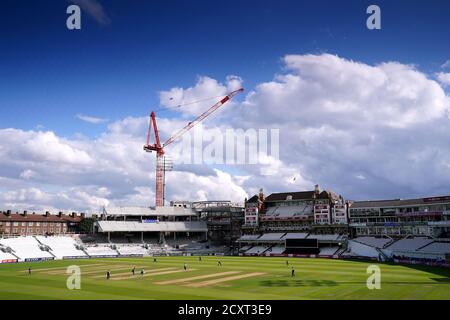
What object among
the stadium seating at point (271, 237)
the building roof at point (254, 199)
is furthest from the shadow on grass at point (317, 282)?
the building roof at point (254, 199)

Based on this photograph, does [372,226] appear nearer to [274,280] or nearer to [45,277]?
[274,280]

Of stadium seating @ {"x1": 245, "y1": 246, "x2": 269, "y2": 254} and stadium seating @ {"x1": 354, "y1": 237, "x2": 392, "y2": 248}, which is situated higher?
stadium seating @ {"x1": 354, "y1": 237, "x2": 392, "y2": 248}

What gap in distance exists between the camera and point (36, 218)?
137625mm

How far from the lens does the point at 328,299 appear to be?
3641 centimetres

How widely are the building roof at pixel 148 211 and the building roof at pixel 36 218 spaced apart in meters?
31.7

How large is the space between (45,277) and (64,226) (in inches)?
3772

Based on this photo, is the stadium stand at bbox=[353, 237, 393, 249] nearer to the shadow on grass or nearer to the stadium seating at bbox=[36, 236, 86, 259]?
the shadow on grass

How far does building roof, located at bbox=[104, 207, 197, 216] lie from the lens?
4806 inches

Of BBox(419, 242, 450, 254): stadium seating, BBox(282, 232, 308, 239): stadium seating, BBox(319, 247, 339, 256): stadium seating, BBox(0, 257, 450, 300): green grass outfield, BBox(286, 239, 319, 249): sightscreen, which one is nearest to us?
BBox(0, 257, 450, 300): green grass outfield

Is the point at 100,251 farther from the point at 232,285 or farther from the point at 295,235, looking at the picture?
the point at 232,285

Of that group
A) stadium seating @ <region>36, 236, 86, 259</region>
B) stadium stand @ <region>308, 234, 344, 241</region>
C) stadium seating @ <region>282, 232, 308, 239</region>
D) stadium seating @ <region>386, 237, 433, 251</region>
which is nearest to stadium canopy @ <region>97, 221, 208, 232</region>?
stadium seating @ <region>36, 236, 86, 259</region>

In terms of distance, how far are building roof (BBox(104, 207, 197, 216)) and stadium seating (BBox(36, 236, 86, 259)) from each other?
68.2ft
